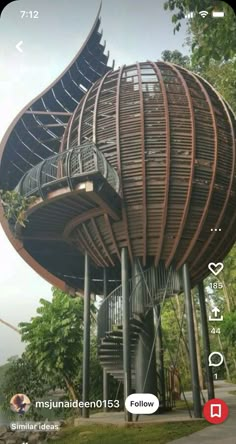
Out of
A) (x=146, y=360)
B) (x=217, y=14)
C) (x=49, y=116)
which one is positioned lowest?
(x=146, y=360)

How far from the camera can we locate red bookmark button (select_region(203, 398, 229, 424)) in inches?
119

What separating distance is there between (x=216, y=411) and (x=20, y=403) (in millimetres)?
1423

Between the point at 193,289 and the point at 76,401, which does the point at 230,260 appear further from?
the point at 76,401

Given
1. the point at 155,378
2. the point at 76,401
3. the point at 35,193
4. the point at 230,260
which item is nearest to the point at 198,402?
the point at 155,378

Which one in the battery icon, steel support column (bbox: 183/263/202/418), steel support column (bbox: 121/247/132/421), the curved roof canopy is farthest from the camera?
the curved roof canopy

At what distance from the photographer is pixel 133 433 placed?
303 centimetres

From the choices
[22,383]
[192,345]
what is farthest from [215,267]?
[22,383]

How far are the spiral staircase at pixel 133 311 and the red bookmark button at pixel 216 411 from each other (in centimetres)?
63

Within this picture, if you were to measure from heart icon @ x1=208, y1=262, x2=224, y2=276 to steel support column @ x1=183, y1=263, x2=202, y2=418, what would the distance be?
52cm

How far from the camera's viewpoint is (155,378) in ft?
12.0

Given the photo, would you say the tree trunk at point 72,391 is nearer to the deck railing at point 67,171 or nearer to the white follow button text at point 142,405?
the white follow button text at point 142,405

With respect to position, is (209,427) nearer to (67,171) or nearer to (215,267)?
(215,267)

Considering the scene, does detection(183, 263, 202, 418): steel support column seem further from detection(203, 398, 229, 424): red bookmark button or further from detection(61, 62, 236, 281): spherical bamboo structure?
detection(61, 62, 236, 281): spherical bamboo structure

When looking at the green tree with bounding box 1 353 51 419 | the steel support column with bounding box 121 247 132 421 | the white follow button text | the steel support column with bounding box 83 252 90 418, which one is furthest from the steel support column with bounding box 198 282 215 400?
the green tree with bounding box 1 353 51 419
